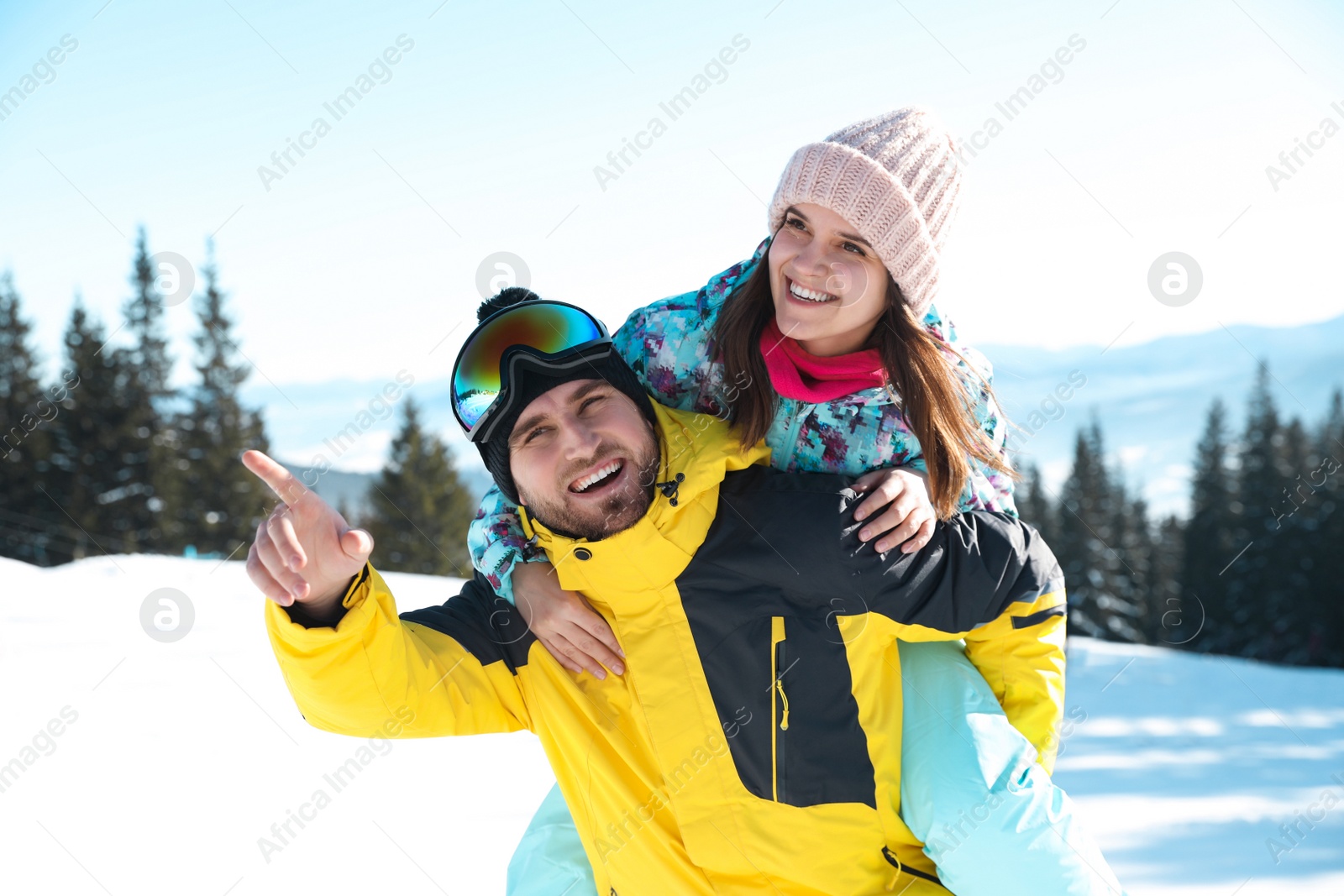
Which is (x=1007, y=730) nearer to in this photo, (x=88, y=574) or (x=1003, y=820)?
(x=1003, y=820)

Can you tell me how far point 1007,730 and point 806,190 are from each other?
1554 mm

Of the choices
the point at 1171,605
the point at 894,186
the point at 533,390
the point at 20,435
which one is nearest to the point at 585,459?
the point at 533,390

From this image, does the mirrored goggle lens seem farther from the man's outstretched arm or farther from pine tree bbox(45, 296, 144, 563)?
pine tree bbox(45, 296, 144, 563)

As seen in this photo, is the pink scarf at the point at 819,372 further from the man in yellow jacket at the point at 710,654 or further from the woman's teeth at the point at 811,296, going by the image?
the man in yellow jacket at the point at 710,654

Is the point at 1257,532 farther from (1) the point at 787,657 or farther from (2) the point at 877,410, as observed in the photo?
(1) the point at 787,657

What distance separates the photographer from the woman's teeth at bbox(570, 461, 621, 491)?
2.42m

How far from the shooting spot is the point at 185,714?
207 inches

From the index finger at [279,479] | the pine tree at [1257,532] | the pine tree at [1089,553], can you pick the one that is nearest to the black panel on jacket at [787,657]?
the index finger at [279,479]

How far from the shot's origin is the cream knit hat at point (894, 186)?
8.43ft

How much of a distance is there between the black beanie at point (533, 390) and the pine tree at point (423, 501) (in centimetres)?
2738

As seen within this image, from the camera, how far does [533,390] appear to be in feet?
8.37

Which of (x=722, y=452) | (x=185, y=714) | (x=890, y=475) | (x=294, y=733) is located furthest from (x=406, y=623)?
(x=185, y=714)

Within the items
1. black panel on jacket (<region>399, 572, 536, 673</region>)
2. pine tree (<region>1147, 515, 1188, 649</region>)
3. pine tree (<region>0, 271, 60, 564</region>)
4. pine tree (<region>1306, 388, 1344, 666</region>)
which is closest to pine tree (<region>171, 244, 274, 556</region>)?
pine tree (<region>0, 271, 60, 564</region>)

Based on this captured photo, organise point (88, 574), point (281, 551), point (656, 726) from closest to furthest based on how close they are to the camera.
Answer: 1. point (281, 551)
2. point (656, 726)
3. point (88, 574)
